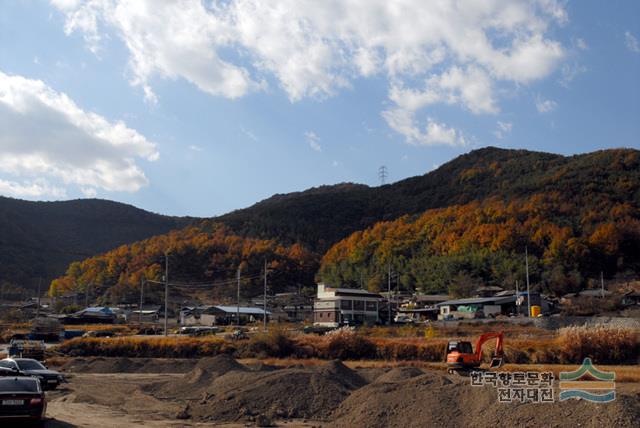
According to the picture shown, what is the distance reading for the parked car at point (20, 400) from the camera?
1422 cm

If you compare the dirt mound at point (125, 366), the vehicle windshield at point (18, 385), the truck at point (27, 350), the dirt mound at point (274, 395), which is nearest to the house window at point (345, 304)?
the dirt mound at point (125, 366)

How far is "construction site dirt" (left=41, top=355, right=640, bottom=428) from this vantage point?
552 inches

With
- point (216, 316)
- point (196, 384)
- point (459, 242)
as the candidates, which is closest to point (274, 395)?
point (196, 384)

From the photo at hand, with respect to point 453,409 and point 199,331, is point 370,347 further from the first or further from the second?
point 199,331

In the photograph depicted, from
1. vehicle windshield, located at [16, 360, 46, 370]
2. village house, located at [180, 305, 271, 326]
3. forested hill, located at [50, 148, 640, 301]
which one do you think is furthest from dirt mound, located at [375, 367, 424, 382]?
forested hill, located at [50, 148, 640, 301]

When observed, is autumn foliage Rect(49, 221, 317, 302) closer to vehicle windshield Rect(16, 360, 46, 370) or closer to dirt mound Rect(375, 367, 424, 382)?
vehicle windshield Rect(16, 360, 46, 370)

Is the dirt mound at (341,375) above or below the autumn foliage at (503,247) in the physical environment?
below

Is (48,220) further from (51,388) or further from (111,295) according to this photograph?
(51,388)

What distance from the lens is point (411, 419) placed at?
16.0 meters

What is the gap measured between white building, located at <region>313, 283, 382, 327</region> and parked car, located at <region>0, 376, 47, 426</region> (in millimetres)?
59502

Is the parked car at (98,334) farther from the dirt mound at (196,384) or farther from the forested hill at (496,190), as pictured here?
the forested hill at (496,190)

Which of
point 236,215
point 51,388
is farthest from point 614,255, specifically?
point 236,215

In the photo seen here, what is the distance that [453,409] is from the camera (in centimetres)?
1593

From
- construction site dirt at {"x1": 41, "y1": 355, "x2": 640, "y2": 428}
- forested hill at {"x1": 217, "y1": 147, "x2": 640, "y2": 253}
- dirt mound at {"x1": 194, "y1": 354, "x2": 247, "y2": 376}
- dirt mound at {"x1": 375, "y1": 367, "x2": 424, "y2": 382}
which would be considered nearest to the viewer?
construction site dirt at {"x1": 41, "y1": 355, "x2": 640, "y2": 428}
